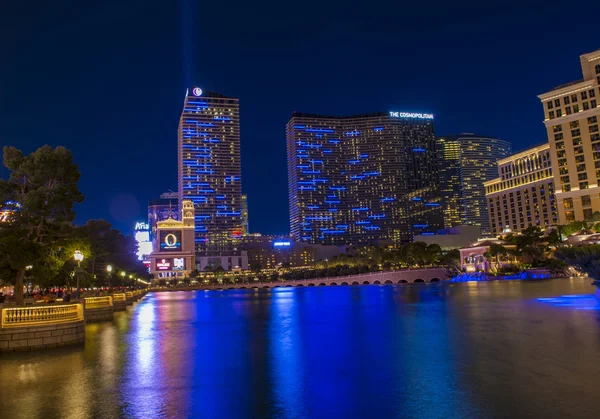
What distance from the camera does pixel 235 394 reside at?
390 inches

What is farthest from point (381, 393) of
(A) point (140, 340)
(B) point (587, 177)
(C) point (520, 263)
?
(B) point (587, 177)

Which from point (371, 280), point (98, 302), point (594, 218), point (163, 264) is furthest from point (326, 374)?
point (163, 264)

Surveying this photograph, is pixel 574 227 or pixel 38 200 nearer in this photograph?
pixel 38 200

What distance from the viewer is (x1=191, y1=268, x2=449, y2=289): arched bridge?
407ft

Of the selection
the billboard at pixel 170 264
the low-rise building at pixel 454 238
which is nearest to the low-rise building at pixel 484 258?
the low-rise building at pixel 454 238

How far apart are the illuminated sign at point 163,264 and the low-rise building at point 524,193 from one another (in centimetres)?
11905

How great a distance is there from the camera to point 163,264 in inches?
Answer: 6988

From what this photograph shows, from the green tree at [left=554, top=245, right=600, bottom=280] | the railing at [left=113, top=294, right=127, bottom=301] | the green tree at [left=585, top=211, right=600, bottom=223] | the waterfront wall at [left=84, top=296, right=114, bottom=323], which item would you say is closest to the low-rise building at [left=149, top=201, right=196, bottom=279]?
the railing at [left=113, top=294, right=127, bottom=301]

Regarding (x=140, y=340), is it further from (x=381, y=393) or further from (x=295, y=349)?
(x=381, y=393)

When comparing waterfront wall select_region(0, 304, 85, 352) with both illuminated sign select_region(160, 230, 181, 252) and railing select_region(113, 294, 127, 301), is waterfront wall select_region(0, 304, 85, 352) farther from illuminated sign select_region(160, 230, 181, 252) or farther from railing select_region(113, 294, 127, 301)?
illuminated sign select_region(160, 230, 181, 252)

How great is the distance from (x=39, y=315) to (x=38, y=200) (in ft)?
25.7

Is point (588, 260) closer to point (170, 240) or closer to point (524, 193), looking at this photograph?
point (524, 193)

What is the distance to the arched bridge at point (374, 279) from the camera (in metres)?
124

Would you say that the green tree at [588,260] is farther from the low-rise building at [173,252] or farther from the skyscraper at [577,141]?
the low-rise building at [173,252]
